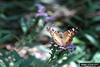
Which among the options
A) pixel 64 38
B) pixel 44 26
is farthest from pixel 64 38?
pixel 44 26

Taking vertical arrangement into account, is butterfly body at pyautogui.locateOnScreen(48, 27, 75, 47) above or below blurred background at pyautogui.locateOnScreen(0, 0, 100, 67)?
below

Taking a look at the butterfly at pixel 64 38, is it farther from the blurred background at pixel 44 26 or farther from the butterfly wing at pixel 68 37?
the blurred background at pixel 44 26

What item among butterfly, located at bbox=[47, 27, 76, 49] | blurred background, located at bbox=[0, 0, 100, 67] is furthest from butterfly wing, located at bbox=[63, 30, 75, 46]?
blurred background, located at bbox=[0, 0, 100, 67]

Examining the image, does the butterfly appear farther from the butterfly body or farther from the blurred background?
the blurred background

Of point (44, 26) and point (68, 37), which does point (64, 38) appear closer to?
point (68, 37)

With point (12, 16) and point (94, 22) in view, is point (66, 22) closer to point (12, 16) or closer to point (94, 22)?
point (94, 22)

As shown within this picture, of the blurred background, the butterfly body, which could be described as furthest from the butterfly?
the blurred background

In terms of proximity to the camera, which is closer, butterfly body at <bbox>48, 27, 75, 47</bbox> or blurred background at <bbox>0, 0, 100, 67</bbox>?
butterfly body at <bbox>48, 27, 75, 47</bbox>

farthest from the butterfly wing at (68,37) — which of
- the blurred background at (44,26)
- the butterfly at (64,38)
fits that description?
the blurred background at (44,26)
